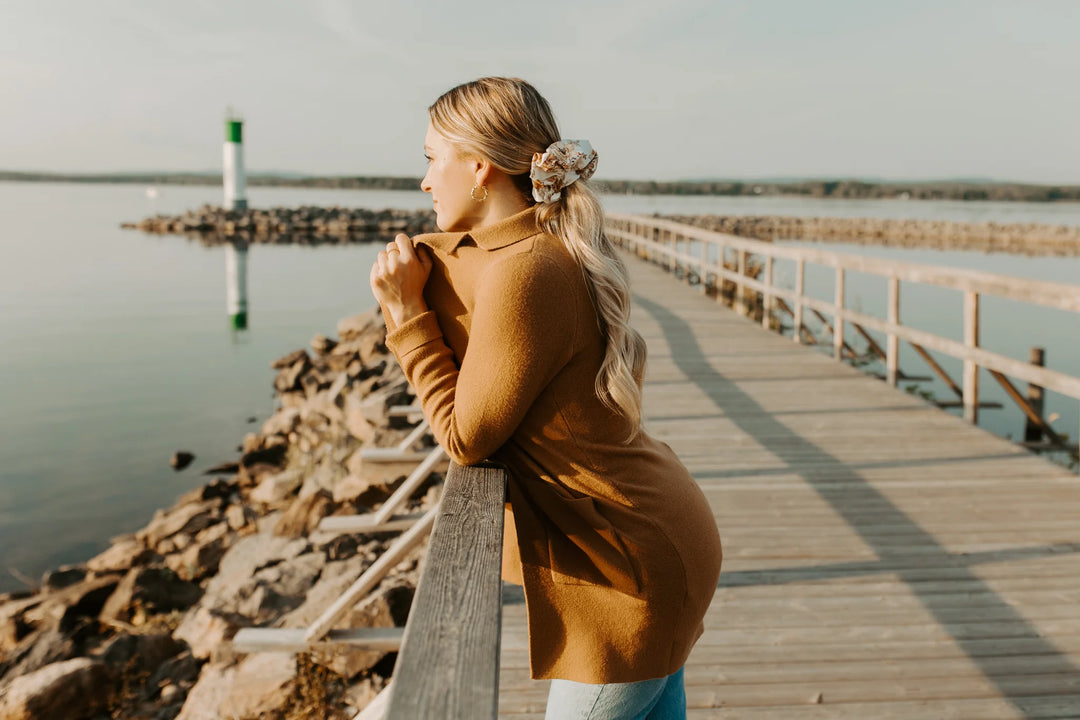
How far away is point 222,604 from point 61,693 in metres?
0.98

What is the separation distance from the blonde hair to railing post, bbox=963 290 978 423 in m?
5.15

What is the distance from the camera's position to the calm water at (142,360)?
10438mm

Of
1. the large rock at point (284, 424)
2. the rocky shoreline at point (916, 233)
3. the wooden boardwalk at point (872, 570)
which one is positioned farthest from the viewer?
the rocky shoreline at point (916, 233)

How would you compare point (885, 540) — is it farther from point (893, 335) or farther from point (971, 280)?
point (893, 335)

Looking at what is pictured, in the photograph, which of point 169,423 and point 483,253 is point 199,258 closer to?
point 169,423

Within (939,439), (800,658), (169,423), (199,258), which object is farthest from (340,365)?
(199,258)

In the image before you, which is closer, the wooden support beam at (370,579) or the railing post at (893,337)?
the wooden support beam at (370,579)

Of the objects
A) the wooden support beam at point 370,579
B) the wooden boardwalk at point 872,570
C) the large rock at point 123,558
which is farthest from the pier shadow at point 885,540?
the large rock at point 123,558

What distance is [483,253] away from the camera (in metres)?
1.55

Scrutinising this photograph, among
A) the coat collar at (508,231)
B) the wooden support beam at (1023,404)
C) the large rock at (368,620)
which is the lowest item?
the large rock at (368,620)

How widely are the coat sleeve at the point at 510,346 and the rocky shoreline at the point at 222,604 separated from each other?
8.84 ft

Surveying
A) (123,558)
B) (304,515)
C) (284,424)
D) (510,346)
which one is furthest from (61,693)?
(284,424)

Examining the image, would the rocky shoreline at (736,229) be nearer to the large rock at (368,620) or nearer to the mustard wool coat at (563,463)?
the large rock at (368,620)

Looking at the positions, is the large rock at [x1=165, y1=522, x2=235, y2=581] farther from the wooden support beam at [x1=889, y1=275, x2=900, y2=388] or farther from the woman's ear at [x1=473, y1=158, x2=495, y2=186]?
the woman's ear at [x1=473, y1=158, x2=495, y2=186]
